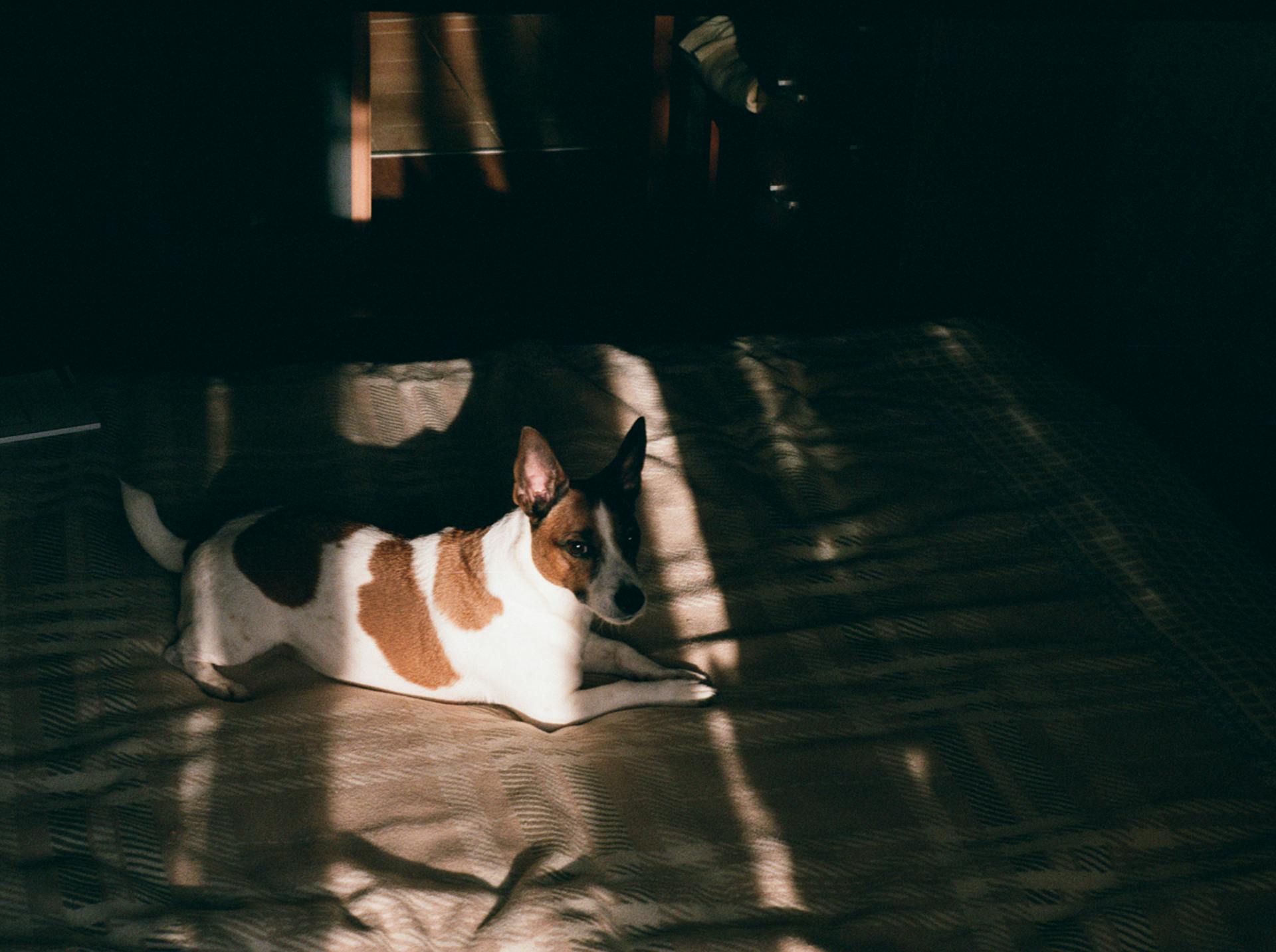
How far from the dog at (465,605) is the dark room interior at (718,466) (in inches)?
1.6

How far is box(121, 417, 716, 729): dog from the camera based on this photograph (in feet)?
5.29

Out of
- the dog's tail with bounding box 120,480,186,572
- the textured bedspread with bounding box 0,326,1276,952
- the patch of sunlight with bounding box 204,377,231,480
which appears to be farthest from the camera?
the patch of sunlight with bounding box 204,377,231,480

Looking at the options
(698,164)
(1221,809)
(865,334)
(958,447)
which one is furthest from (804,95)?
(1221,809)

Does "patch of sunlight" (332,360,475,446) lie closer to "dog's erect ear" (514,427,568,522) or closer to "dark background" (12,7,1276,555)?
"dog's erect ear" (514,427,568,522)

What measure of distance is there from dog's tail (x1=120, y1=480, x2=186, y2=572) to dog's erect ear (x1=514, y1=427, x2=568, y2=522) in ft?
1.77

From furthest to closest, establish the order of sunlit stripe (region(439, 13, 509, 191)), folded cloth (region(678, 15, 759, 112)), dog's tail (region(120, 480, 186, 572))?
1. sunlit stripe (region(439, 13, 509, 191))
2. folded cloth (region(678, 15, 759, 112))
3. dog's tail (region(120, 480, 186, 572))

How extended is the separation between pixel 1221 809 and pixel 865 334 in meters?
1.27

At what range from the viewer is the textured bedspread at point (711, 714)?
137 cm

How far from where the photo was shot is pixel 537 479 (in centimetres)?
160

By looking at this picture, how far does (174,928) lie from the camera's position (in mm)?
1286

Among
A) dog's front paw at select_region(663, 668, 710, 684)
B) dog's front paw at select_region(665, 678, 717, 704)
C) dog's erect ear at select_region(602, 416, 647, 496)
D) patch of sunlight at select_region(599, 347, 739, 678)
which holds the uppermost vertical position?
dog's erect ear at select_region(602, 416, 647, 496)

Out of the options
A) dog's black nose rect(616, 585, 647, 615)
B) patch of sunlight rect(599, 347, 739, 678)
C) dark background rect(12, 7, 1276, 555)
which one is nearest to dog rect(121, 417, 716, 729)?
dog's black nose rect(616, 585, 647, 615)

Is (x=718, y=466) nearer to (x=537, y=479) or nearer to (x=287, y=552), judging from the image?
(x=537, y=479)

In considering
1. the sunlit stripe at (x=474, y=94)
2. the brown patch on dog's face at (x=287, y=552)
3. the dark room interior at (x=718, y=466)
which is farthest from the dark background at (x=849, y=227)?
the brown patch on dog's face at (x=287, y=552)
